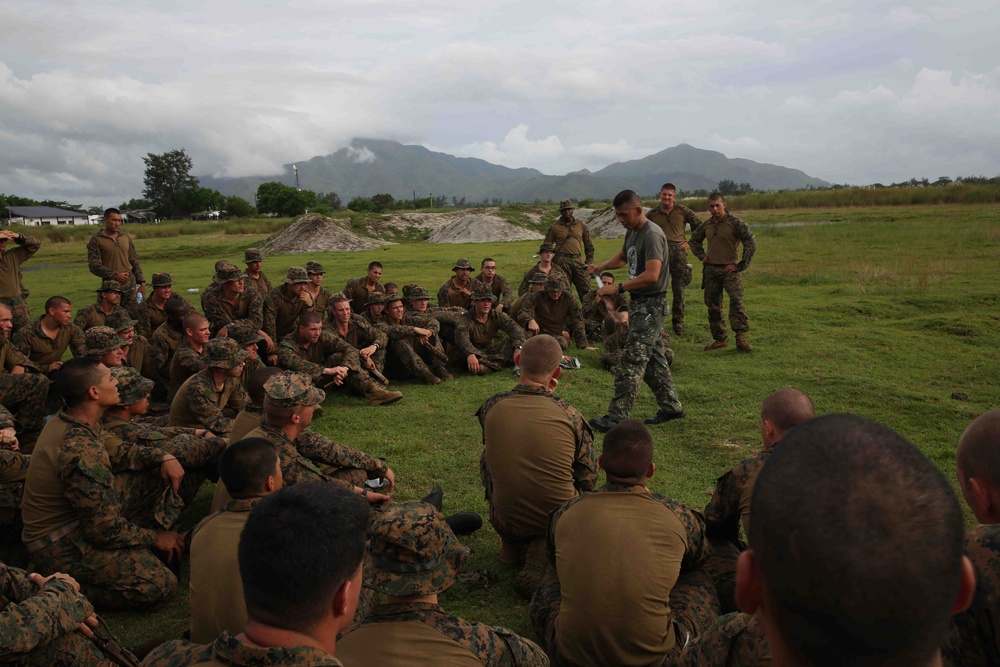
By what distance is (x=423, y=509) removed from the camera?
2.81 meters

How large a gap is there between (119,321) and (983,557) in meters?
9.08

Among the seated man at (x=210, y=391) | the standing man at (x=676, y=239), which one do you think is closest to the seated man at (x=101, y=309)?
the seated man at (x=210, y=391)

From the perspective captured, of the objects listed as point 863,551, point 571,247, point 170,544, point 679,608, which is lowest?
point 170,544

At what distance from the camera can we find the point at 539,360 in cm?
478

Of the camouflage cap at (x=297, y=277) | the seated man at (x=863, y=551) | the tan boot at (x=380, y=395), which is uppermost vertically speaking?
the camouflage cap at (x=297, y=277)

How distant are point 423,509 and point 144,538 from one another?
2970 mm

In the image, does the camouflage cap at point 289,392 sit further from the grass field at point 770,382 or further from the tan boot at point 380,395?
the tan boot at point 380,395

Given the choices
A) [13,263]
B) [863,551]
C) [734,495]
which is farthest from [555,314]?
[863,551]

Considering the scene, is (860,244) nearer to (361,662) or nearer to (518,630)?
(518,630)

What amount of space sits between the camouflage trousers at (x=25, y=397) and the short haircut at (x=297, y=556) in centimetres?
605

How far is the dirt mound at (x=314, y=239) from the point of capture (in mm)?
31891

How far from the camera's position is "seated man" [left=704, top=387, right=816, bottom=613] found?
153 inches

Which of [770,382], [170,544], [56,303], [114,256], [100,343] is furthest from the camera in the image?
[114,256]

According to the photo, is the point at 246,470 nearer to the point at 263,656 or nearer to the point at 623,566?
the point at 263,656
